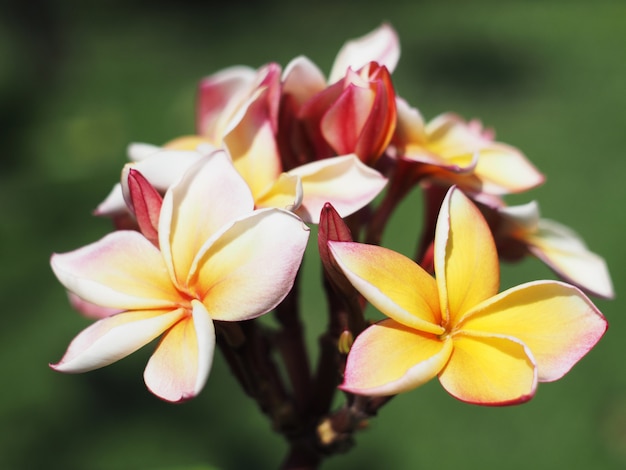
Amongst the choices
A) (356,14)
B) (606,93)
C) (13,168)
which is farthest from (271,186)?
(356,14)

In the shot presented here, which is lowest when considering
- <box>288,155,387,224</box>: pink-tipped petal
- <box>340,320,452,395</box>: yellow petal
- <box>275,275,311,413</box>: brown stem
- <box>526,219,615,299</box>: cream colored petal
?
<box>275,275,311,413</box>: brown stem

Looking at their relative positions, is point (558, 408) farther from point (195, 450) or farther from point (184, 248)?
point (184, 248)

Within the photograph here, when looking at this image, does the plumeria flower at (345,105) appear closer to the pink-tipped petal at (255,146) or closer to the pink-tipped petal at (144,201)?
the pink-tipped petal at (255,146)

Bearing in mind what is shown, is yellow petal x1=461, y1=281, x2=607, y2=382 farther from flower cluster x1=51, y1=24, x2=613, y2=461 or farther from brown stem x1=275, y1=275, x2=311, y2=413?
brown stem x1=275, y1=275, x2=311, y2=413

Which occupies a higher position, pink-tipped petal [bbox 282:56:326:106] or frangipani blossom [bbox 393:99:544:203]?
pink-tipped petal [bbox 282:56:326:106]

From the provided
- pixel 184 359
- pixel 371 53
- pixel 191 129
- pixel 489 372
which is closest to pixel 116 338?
pixel 184 359

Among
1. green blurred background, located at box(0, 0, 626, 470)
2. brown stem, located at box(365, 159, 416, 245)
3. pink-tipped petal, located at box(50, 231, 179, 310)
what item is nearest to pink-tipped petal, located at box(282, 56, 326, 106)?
brown stem, located at box(365, 159, 416, 245)

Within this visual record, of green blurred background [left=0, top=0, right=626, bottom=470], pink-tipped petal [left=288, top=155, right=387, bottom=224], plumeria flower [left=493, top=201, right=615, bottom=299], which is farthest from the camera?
green blurred background [left=0, top=0, right=626, bottom=470]
